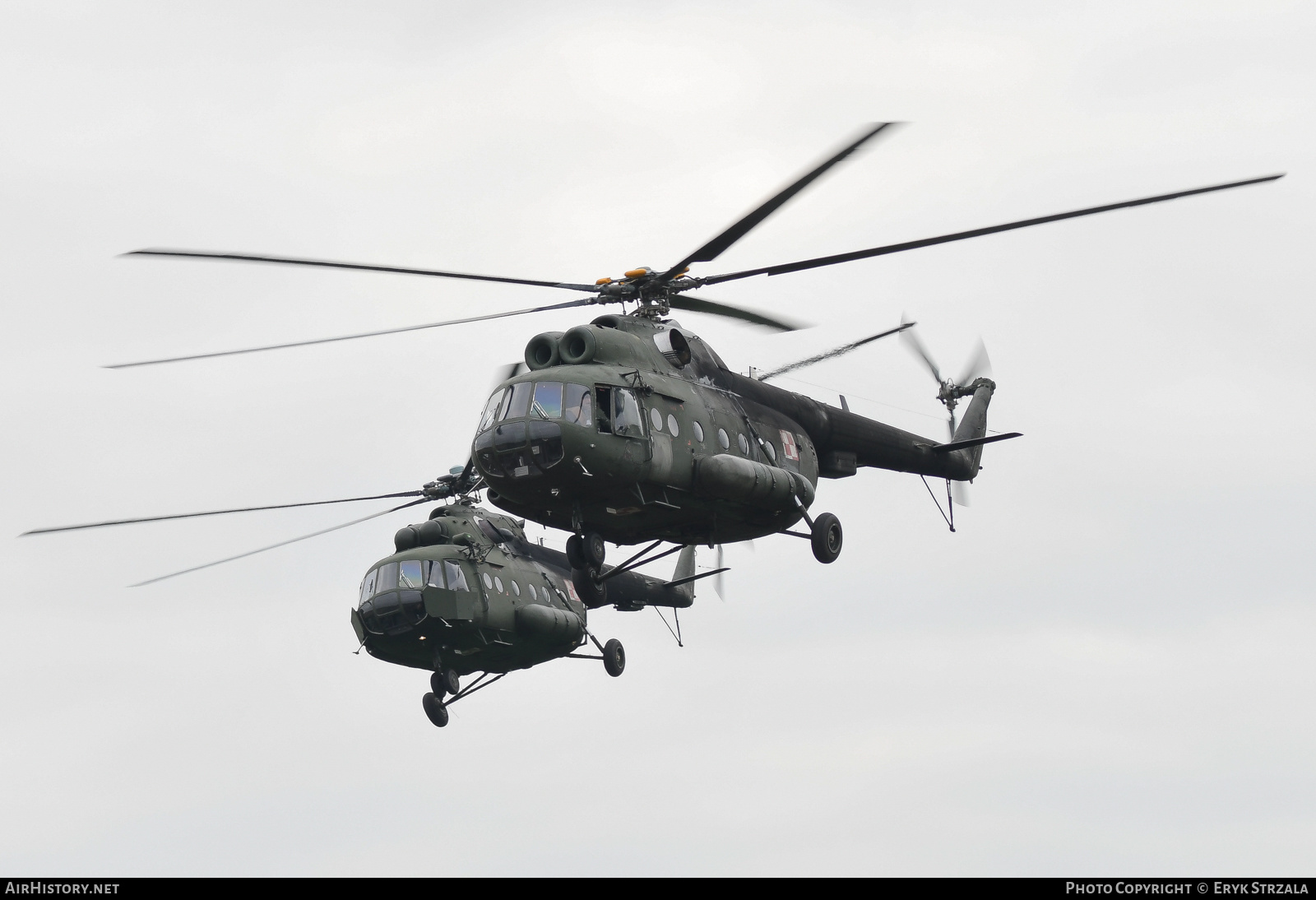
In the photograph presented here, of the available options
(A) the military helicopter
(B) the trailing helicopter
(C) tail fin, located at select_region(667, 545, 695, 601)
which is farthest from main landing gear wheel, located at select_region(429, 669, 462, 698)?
(A) the military helicopter

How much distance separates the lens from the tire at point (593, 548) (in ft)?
Answer: 80.2

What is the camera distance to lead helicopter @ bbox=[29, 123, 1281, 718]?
23.1m

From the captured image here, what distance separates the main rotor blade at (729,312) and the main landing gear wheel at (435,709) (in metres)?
16.5

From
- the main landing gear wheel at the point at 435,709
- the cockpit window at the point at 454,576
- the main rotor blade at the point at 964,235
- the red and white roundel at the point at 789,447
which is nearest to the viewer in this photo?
the main rotor blade at the point at 964,235

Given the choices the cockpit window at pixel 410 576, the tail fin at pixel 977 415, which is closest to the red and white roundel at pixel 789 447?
the tail fin at pixel 977 415

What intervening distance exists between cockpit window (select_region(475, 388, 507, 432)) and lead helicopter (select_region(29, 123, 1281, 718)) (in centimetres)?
3

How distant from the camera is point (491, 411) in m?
23.9

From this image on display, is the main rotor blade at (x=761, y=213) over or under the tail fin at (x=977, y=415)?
under

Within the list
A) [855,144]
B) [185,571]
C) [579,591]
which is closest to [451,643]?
[185,571]

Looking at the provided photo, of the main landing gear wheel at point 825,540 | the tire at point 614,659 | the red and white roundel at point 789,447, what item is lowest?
the main landing gear wheel at point 825,540

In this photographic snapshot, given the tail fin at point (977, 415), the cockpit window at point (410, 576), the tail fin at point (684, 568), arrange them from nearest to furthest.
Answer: the tail fin at point (977, 415), the cockpit window at point (410, 576), the tail fin at point (684, 568)

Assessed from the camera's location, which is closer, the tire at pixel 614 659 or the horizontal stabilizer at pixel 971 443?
the horizontal stabilizer at pixel 971 443

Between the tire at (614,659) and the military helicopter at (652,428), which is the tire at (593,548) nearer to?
the military helicopter at (652,428)
